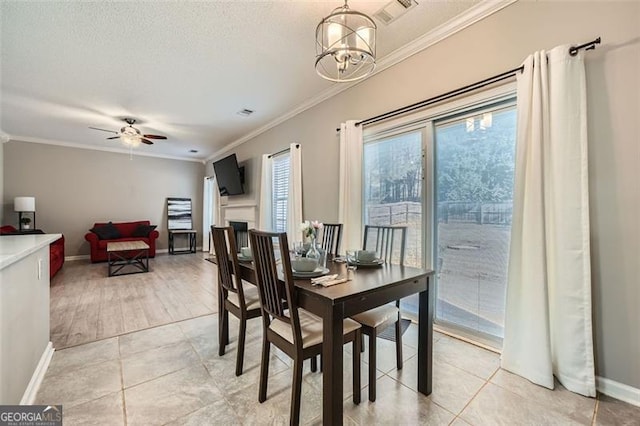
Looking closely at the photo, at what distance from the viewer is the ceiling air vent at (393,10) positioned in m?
2.05

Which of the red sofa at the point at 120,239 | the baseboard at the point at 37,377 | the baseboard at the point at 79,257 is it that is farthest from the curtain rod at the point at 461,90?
the baseboard at the point at 79,257

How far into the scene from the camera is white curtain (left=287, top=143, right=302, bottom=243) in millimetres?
3996

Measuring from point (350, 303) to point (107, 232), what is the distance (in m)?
6.76

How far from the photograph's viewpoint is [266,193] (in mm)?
4836

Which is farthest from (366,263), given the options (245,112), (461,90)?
(245,112)

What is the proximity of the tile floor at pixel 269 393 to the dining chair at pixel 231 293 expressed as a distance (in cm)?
18

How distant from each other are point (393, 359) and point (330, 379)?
3.35 ft

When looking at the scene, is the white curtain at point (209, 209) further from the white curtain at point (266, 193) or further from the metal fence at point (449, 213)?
the metal fence at point (449, 213)

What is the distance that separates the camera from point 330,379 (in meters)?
1.27

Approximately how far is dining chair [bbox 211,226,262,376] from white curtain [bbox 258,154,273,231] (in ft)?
8.82

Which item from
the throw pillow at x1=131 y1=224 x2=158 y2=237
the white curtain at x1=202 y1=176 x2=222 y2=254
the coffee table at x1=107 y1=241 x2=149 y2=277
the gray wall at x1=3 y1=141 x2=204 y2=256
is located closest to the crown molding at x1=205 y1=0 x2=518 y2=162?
the coffee table at x1=107 y1=241 x2=149 y2=277

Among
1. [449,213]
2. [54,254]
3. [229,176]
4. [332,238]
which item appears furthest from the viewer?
[229,176]

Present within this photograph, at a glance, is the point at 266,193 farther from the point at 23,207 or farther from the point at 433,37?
the point at 23,207

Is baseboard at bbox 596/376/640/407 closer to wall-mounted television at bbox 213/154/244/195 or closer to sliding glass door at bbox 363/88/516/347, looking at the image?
sliding glass door at bbox 363/88/516/347
